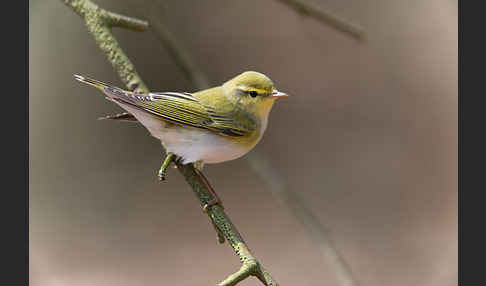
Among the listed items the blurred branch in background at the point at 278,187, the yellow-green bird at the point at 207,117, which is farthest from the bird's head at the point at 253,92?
the blurred branch in background at the point at 278,187

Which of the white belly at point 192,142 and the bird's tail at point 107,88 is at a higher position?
the bird's tail at point 107,88

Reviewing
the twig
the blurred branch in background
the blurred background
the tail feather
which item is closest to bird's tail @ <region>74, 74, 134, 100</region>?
the tail feather

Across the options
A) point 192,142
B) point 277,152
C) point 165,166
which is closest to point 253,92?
point 192,142

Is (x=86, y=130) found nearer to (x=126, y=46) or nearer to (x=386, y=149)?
(x=126, y=46)

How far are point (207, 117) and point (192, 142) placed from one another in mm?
136

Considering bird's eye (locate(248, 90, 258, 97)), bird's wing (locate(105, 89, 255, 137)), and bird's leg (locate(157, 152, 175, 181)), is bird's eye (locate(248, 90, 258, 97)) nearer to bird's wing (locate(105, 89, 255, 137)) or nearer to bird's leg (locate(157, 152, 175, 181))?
bird's wing (locate(105, 89, 255, 137))

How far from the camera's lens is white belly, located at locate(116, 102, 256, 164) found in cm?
170

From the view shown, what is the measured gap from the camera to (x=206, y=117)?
5.84 feet

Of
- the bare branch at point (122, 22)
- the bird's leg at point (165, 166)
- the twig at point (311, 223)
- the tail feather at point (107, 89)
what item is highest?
the bare branch at point (122, 22)

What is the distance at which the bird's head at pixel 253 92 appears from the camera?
1.80m

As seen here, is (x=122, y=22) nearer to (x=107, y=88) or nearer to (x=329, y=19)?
(x=107, y=88)

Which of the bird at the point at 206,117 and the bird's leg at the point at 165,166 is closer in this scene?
the bird's leg at the point at 165,166

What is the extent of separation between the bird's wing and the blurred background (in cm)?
190

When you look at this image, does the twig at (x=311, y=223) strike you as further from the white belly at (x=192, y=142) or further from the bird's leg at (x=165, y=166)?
the bird's leg at (x=165, y=166)
